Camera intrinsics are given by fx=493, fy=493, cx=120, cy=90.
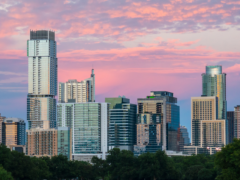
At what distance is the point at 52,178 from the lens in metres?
144

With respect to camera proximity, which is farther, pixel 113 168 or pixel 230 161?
pixel 113 168

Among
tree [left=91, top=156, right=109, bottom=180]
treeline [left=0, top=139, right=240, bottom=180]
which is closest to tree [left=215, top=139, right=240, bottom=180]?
treeline [left=0, top=139, right=240, bottom=180]

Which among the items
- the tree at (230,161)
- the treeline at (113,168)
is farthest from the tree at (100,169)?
the tree at (230,161)

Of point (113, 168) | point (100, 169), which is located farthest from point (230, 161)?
point (100, 169)

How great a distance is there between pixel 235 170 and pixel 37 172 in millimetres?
55774

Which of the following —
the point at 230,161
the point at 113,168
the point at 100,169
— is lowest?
the point at 100,169

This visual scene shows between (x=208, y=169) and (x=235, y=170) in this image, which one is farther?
(x=208, y=169)

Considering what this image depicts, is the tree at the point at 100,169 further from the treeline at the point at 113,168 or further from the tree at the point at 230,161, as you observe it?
the tree at the point at 230,161

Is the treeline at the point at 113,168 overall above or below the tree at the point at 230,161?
below

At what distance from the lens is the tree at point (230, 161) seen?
82625 mm

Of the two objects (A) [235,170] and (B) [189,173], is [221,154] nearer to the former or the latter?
(A) [235,170]

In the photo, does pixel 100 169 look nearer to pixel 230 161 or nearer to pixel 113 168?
pixel 113 168

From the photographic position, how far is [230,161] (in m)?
83.7

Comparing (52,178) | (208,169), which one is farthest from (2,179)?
(208,169)
